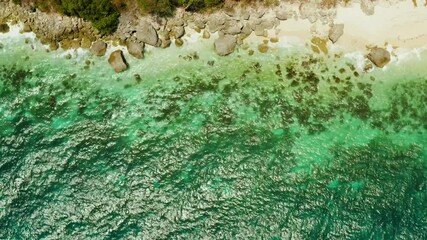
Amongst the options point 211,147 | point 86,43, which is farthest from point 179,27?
point 211,147

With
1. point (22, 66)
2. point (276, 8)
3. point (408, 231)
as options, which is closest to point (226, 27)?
point (276, 8)

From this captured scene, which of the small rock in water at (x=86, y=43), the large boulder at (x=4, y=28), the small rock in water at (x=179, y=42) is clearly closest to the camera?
the small rock in water at (x=179, y=42)

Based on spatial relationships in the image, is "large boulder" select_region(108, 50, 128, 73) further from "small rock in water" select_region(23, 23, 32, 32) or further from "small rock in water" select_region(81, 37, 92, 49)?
"small rock in water" select_region(23, 23, 32, 32)

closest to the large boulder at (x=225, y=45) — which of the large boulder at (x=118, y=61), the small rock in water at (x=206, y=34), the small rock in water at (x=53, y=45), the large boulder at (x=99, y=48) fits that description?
the small rock in water at (x=206, y=34)

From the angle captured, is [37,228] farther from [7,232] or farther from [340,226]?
[340,226]

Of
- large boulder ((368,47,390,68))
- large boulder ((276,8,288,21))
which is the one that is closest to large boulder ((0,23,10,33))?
large boulder ((276,8,288,21))

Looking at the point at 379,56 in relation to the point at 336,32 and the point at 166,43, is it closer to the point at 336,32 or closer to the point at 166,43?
the point at 336,32

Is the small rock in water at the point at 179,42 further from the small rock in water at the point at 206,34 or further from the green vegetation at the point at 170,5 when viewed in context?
the green vegetation at the point at 170,5

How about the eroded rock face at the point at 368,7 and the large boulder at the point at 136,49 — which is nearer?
the eroded rock face at the point at 368,7
